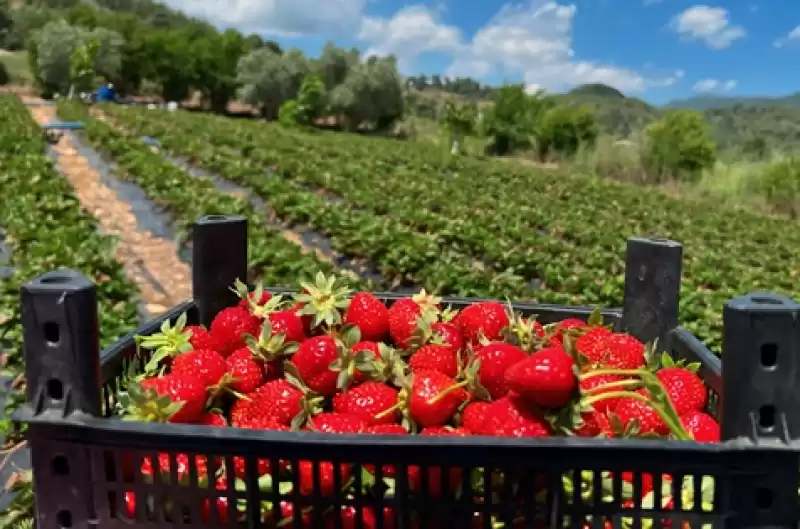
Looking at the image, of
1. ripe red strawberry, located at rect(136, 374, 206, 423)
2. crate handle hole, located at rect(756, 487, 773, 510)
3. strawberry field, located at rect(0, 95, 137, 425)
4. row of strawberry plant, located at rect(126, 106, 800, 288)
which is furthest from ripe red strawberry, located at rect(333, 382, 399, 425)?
row of strawberry plant, located at rect(126, 106, 800, 288)

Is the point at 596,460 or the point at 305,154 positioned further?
the point at 305,154

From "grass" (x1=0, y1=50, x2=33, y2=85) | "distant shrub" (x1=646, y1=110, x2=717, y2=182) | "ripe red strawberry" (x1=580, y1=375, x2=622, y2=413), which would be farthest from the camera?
"grass" (x1=0, y1=50, x2=33, y2=85)

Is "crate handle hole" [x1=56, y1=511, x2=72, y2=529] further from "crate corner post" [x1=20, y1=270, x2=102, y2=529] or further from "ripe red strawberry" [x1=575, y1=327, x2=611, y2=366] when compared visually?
"ripe red strawberry" [x1=575, y1=327, x2=611, y2=366]

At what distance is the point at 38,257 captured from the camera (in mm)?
5555

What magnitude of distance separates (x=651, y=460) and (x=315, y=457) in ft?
1.36

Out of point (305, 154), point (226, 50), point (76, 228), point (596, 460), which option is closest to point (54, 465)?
point (596, 460)

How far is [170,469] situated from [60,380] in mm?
181

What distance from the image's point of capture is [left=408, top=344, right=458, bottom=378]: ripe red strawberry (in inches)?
54.5

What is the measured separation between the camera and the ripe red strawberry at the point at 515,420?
43.4 inches

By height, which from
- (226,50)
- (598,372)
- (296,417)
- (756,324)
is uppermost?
(226,50)

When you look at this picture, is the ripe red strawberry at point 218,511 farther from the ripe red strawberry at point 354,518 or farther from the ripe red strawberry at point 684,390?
the ripe red strawberry at point 684,390

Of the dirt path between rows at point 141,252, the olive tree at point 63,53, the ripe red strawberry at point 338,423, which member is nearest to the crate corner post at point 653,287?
the ripe red strawberry at point 338,423

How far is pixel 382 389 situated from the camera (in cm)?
129

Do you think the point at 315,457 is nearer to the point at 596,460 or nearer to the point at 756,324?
the point at 596,460
